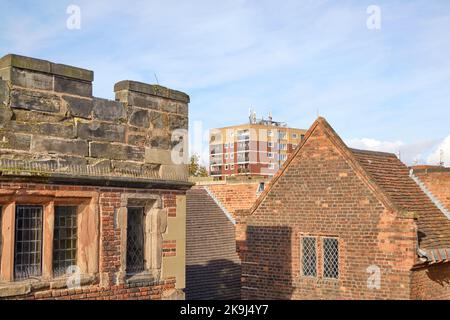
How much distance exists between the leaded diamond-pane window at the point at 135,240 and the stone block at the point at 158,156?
0.85 meters

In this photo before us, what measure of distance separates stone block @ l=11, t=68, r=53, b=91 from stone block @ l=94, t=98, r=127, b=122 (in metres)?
0.84

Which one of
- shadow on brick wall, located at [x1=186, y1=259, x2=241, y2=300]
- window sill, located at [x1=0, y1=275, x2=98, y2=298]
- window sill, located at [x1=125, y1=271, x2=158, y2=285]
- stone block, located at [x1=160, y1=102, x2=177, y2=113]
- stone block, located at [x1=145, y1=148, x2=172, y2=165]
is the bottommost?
shadow on brick wall, located at [x1=186, y1=259, x2=241, y2=300]

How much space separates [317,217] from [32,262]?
9581 mm

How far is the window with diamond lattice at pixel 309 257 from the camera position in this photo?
15508 millimetres

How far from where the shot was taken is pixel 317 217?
15578mm

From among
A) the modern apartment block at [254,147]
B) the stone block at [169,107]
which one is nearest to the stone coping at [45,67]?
the stone block at [169,107]

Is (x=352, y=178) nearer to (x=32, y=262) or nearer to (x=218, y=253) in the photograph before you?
(x=218, y=253)

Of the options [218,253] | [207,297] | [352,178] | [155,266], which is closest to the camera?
[155,266]

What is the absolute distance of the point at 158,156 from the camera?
9.24 m

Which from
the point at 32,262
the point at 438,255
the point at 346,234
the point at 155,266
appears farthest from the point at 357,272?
the point at 32,262

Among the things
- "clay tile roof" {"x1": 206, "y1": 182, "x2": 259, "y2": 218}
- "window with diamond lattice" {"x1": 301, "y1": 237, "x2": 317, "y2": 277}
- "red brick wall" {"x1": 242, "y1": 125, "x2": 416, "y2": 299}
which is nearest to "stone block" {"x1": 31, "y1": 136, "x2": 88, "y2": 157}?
"red brick wall" {"x1": 242, "y1": 125, "x2": 416, "y2": 299}

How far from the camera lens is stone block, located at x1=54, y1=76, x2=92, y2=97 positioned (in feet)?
25.9

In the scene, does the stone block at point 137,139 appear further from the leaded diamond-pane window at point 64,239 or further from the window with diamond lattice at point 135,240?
the leaded diamond-pane window at point 64,239

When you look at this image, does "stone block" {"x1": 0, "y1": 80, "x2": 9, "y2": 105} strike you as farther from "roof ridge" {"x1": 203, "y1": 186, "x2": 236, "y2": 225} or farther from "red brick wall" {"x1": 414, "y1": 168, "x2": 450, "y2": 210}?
"roof ridge" {"x1": 203, "y1": 186, "x2": 236, "y2": 225}
